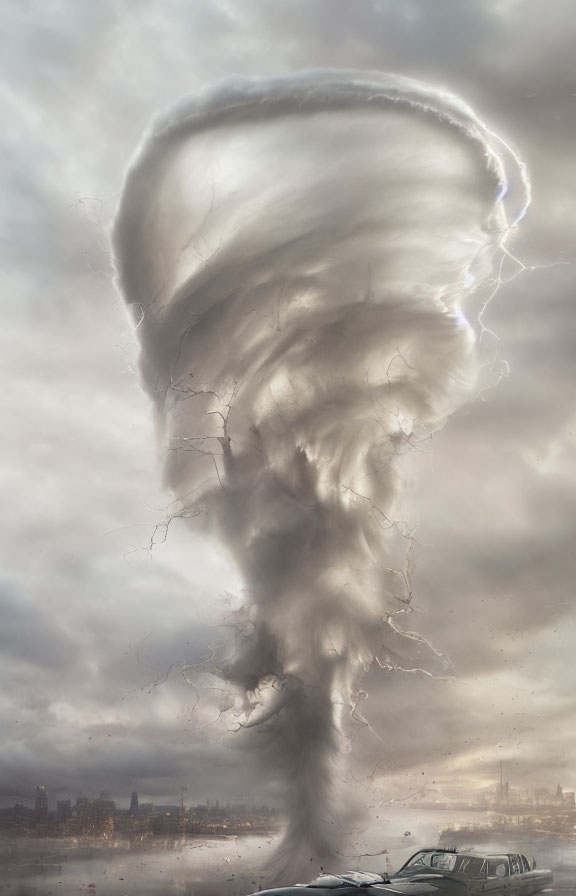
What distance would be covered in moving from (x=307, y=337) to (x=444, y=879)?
19.9 metres

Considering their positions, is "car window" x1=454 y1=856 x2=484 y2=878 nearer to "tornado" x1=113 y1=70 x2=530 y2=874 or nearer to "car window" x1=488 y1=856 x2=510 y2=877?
"car window" x1=488 y1=856 x2=510 y2=877

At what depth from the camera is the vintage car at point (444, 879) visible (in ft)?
67.5

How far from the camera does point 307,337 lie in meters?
32.1

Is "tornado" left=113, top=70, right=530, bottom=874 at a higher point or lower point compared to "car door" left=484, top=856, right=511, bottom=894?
→ higher

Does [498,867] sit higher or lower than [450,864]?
lower

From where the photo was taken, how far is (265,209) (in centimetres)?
2988

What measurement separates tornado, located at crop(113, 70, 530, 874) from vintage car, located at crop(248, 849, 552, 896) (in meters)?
9.10

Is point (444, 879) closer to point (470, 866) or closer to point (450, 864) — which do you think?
point (450, 864)

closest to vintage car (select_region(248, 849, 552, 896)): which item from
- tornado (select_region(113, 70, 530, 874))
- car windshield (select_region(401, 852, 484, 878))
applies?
car windshield (select_region(401, 852, 484, 878))

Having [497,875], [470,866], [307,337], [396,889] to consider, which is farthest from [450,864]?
[307,337]

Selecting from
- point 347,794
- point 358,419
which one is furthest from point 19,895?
point 358,419

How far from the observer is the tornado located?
28438 mm

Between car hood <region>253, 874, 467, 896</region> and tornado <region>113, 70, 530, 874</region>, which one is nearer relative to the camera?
car hood <region>253, 874, 467, 896</region>

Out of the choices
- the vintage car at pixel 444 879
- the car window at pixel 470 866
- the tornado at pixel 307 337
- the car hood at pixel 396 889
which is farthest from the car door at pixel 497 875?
the tornado at pixel 307 337
